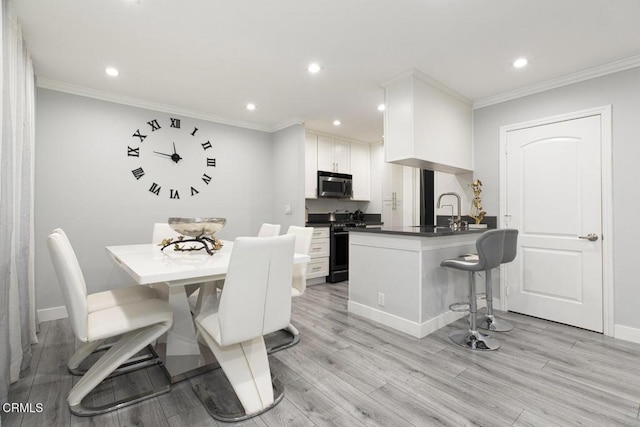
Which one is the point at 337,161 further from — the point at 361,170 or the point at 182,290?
the point at 182,290

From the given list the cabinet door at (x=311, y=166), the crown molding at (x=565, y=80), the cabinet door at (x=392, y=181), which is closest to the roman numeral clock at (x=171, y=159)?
the cabinet door at (x=311, y=166)

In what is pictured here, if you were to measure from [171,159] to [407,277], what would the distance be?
10.4 feet

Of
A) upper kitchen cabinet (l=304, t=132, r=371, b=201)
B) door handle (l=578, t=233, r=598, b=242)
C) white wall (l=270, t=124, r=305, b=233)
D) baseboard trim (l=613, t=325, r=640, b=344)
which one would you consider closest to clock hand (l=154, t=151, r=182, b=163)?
white wall (l=270, t=124, r=305, b=233)

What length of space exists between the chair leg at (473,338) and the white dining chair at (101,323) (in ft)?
7.32

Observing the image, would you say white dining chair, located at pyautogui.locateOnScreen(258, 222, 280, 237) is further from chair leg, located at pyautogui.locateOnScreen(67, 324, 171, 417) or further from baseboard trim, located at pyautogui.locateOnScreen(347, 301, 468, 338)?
chair leg, located at pyautogui.locateOnScreen(67, 324, 171, 417)

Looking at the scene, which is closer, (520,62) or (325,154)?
(520,62)

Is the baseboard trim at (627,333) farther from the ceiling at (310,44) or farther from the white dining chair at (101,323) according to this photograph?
the white dining chair at (101,323)

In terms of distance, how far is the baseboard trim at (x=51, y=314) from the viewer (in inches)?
120

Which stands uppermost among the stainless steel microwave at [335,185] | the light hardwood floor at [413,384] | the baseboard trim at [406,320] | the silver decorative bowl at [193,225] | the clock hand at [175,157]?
the clock hand at [175,157]

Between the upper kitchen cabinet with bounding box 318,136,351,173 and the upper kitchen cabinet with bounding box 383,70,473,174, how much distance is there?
1.93 metres

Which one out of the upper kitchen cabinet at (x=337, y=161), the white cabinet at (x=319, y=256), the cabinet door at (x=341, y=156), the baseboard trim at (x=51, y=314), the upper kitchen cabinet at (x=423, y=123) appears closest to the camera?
the upper kitchen cabinet at (x=423, y=123)

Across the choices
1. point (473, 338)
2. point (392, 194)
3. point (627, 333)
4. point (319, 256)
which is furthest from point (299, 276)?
point (392, 194)

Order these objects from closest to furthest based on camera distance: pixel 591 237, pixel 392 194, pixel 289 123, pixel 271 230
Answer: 1. pixel 591 237
2. pixel 271 230
3. pixel 289 123
4. pixel 392 194

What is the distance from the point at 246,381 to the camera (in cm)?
174
